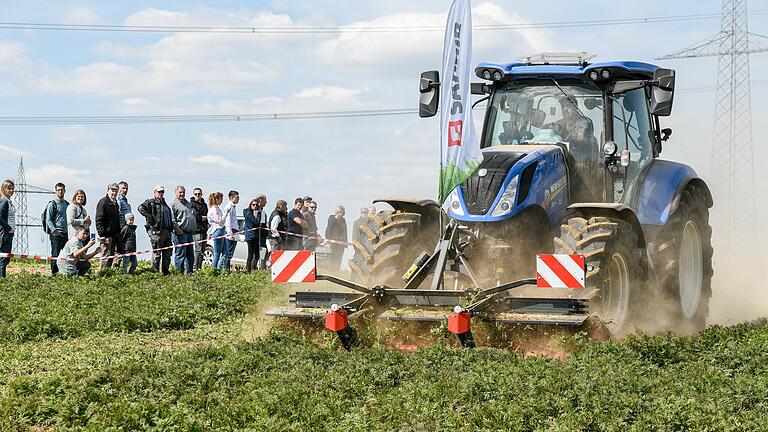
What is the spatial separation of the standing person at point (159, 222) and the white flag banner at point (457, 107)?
437 inches

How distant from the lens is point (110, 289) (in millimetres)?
16312

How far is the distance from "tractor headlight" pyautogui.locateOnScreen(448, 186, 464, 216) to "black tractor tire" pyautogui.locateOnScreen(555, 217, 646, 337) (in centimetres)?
107

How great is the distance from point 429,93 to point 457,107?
99 centimetres

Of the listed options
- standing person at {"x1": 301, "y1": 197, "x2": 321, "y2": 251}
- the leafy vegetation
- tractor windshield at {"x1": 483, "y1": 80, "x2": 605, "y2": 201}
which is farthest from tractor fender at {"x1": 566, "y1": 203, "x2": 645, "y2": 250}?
standing person at {"x1": 301, "y1": 197, "x2": 321, "y2": 251}

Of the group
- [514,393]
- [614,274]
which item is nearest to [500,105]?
[614,274]

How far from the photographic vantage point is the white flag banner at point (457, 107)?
416 inches

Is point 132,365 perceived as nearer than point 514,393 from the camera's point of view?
No

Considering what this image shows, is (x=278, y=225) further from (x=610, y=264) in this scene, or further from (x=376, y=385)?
(x=376, y=385)

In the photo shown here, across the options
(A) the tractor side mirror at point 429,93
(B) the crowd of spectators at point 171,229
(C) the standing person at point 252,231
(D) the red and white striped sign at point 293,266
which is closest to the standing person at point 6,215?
(B) the crowd of spectators at point 171,229

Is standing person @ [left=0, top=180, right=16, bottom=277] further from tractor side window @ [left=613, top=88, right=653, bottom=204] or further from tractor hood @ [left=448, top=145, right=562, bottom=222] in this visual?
tractor side window @ [left=613, top=88, right=653, bottom=204]

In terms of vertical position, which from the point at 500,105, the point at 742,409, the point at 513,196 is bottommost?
the point at 742,409

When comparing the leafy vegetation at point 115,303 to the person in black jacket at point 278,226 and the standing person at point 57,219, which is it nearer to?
the standing person at point 57,219

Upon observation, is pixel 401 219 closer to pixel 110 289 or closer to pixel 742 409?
pixel 742 409

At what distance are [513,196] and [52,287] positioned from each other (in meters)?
8.49
